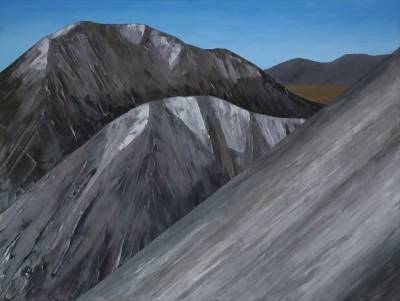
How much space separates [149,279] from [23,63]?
6417 mm

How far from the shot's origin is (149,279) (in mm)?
3988

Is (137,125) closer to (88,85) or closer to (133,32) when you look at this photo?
(88,85)

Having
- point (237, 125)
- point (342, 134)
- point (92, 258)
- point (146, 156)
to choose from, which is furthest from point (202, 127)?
point (342, 134)

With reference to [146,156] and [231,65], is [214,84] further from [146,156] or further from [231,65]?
[146,156]

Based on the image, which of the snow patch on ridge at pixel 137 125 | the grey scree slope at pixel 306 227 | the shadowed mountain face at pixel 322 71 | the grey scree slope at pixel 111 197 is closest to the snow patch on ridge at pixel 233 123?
the grey scree slope at pixel 111 197

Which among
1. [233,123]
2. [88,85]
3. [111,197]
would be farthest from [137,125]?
[88,85]

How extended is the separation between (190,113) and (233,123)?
0.78 metres

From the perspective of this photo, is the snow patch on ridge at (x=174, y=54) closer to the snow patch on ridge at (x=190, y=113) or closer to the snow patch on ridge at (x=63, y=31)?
the snow patch on ridge at (x=63, y=31)

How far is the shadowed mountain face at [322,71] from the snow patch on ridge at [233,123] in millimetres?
83548

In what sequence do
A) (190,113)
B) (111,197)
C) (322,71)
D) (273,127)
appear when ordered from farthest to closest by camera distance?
(322,71)
(273,127)
(190,113)
(111,197)

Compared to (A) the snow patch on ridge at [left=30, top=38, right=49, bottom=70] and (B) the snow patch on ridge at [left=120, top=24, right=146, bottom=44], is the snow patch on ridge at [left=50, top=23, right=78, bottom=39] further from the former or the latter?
(B) the snow patch on ridge at [left=120, top=24, right=146, bottom=44]

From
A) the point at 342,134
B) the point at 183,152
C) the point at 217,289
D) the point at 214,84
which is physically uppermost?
the point at 214,84

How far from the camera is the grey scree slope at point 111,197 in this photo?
21.1 feet

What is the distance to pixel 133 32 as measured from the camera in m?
10.1
